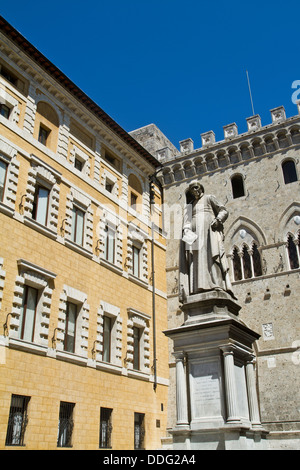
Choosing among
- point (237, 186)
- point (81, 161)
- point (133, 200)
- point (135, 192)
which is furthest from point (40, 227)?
point (237, 186)

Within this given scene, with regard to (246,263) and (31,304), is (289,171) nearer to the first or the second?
(246,263)

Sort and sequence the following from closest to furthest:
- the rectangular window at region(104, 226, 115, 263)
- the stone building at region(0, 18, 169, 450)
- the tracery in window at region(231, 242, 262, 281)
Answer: the stone building at region(0, 18, 169, 450)
the rectangular window at region(104, 226, 115, 263)
the tracery in window at region(231, 242, 262, 281)

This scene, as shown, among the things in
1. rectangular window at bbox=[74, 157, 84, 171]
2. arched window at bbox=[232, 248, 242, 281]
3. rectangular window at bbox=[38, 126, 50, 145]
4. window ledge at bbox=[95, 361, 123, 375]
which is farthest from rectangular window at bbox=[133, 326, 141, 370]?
rectangular window at bbox=[38, 126, 50, 145]

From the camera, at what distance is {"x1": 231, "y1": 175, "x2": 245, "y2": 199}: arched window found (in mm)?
27422

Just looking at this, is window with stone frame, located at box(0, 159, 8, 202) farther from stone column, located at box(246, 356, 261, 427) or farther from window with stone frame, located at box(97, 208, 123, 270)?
stone column, located at box(246, 356, 261, 427)

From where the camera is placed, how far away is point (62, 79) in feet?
70.1

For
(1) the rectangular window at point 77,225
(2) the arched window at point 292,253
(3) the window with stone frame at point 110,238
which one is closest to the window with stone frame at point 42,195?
(1) the rectangular window at point 77,225

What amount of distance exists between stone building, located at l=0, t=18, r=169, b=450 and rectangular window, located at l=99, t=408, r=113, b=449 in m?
0.05

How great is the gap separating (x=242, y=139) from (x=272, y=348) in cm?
1206

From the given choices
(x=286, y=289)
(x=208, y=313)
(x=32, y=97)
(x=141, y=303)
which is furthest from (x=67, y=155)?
(x=208, y=313)
